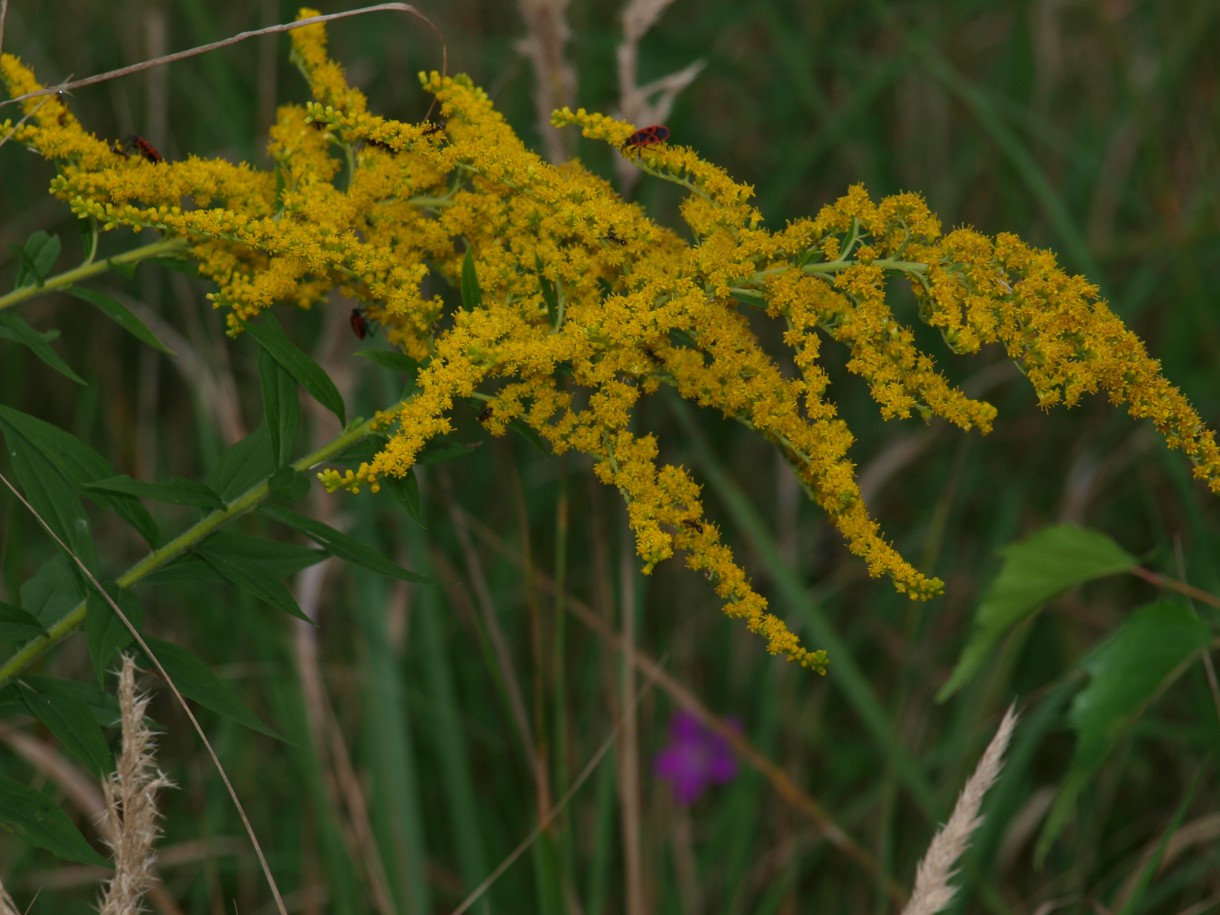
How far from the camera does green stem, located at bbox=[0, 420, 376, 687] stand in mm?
2379

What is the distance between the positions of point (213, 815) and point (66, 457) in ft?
7.83

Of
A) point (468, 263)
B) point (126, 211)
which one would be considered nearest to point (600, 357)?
point (468, 263)

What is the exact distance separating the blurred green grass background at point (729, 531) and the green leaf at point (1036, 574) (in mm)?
1480

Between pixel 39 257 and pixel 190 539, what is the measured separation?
2.26ft

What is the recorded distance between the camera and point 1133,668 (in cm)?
252

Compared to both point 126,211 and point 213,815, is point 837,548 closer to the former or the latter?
point 213,815

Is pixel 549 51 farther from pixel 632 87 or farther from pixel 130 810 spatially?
pixel 130 810

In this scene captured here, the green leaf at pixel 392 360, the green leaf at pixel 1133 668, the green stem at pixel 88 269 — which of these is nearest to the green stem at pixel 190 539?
the green leaf at pixel 392 360

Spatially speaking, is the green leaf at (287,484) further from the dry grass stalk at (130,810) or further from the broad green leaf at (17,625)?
the broad green leaf at (17,625)

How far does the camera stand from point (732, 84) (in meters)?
6.72

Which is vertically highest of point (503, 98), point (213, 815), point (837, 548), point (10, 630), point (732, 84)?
point (732, 84)

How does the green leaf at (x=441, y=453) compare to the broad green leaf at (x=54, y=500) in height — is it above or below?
above

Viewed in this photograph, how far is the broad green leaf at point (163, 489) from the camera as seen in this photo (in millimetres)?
2289

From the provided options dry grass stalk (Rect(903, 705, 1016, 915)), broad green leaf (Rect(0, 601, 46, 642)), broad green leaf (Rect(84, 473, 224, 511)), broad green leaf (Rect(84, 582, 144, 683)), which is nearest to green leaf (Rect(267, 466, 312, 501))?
broad green leaf (Rect(84, 473, 224, 511))
